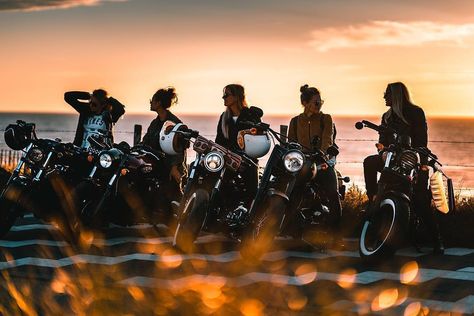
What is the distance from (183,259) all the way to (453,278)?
2.73 meters

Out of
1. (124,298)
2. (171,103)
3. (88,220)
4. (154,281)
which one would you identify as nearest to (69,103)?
(171,103)

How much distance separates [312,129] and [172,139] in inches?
74.5

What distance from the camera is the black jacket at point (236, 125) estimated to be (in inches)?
440

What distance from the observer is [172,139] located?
1096 cm

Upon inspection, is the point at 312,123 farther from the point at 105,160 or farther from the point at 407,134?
the point at 105,160

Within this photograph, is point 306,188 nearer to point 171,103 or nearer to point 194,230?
point 194,230

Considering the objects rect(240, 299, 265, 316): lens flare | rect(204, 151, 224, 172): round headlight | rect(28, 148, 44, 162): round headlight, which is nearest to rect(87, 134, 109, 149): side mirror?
rect(28, 148, 44, 162): round headlight

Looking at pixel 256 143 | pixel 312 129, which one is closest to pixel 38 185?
pixel 256 143

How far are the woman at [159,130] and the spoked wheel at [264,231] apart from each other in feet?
7.64

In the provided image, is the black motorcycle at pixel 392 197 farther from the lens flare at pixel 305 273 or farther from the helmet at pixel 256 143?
the helmet at pixel 256 143

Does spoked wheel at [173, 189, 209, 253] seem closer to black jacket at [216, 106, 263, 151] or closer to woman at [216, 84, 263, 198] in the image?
black jacket at [216, 106, 263, 151]

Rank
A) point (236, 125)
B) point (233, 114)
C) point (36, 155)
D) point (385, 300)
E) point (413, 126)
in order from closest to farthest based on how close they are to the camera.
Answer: point (385, 300), point (413, 126), point (236, 125), point (233, 114), point (36, 155)

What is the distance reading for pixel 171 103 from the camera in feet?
41.9

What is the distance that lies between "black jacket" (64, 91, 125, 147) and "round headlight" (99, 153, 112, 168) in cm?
82
